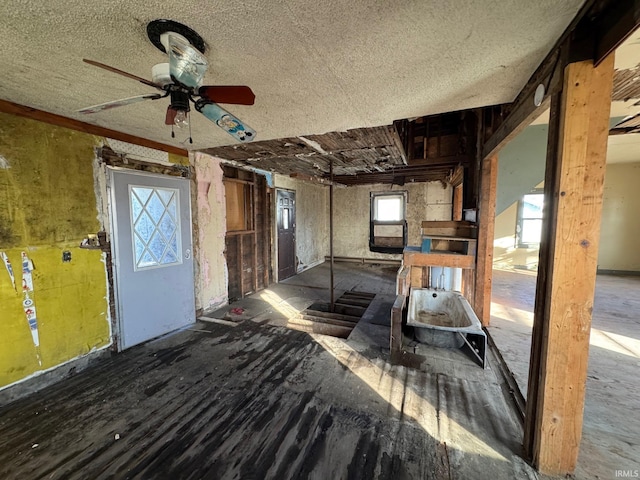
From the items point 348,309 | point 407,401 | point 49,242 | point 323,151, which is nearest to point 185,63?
point 49,242

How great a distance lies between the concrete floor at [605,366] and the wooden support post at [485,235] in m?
0.35

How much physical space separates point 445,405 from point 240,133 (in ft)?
8.42

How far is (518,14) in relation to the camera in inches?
44.3

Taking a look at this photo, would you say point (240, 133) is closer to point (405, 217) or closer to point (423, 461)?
point (423, 461)

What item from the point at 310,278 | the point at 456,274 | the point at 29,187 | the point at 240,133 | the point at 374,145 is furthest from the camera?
the point at 310,278

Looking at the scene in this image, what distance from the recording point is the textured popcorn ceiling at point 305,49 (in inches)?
42.7

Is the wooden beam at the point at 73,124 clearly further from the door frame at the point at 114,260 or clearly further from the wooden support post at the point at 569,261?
the wooden support post at the point at 569,261

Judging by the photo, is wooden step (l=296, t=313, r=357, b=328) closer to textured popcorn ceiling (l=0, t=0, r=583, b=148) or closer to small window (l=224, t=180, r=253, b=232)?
small window (l=224, t=180, r=253, b=232)

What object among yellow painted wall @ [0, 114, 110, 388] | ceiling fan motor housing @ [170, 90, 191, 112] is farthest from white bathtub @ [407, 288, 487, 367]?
yellow painted wall @ [0, 114, 110, 388]

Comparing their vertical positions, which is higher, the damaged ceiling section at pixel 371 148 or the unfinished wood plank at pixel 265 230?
the damaged ceiling section at pixel 371 148

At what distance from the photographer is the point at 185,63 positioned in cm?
129

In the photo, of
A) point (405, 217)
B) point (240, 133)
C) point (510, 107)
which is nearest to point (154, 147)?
point (240, 133)

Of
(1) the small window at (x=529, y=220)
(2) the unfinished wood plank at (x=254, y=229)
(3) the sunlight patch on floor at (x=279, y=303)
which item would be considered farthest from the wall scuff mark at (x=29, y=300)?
(1) the small window at (x=529, y=220)

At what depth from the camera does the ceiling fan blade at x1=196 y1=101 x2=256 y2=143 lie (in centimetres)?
153
